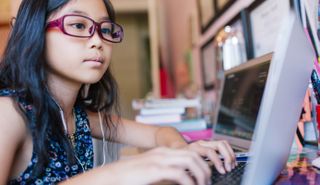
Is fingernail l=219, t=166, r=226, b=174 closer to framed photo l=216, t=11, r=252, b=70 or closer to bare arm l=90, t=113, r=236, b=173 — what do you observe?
bare arm l=90, t=113, r=236, b=173

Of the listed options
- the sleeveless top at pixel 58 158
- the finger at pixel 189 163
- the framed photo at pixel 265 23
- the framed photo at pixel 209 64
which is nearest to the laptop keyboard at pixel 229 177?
the finger at pixel 189 163

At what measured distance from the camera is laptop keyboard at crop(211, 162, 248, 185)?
→ 1.62 ft

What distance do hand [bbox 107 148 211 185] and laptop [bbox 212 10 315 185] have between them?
0.19 feet

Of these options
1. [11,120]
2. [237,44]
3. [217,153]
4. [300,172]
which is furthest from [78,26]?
[237,44]

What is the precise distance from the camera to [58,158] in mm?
689

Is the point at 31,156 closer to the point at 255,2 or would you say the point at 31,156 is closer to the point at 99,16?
the point at 99,16

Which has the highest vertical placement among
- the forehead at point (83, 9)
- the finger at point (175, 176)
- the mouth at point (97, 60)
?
the forehead at point (83, 9)

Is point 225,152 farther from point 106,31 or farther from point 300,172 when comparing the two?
point 106,31

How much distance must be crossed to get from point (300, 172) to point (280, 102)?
226 mm

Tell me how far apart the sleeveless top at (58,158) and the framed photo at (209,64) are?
3.33ft

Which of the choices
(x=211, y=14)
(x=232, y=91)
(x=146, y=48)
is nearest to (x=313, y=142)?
(x=232, y=91)

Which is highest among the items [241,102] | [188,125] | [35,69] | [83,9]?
[83,9]

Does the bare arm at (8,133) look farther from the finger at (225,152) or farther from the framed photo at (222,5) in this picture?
the framed photo at (222,5)

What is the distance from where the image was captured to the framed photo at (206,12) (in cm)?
173
